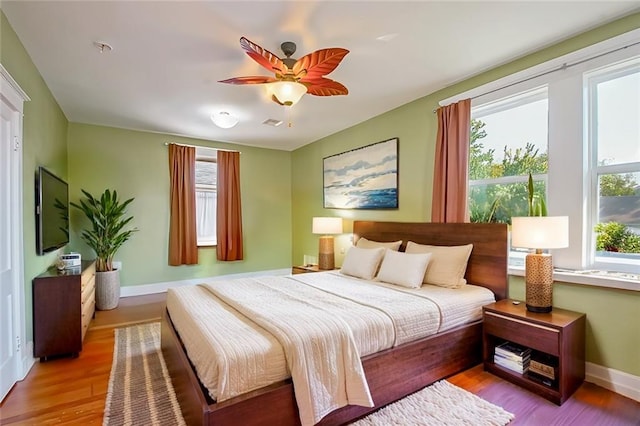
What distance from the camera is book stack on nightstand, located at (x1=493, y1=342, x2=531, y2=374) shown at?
7.67ft

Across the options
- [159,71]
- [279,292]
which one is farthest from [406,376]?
[159,71]

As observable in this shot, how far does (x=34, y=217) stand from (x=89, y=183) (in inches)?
82.6

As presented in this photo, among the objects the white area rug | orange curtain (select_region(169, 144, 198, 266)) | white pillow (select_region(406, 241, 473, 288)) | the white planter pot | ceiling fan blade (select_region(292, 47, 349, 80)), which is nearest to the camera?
the white area rug

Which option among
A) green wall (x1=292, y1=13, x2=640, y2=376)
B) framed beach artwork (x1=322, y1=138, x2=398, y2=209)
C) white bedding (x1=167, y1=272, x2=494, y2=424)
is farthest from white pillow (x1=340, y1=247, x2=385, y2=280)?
framed beach artwork (x1=322, y1=138, x2=398, y2=209)

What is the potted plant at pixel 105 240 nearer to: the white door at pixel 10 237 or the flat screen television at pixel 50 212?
the flat screen television at pixel 50 212

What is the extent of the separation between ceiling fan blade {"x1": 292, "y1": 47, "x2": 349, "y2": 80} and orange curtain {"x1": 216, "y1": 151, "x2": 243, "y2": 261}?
3.59 meters

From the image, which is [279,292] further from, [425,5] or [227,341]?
[425,5]

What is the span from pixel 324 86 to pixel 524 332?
243 cm

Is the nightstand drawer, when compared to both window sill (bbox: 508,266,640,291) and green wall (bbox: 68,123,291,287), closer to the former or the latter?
window sill (bbox: 508,266,640,291)

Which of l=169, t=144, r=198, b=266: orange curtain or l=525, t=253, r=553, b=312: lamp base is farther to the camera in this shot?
l=169, t=144, r=198, b=266: orange curtain

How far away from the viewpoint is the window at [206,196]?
5.51 metres

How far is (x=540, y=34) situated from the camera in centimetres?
241

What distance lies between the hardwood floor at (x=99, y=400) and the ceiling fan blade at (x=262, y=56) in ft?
8.11

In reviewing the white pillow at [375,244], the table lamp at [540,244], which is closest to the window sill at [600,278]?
the table lamp at [540,244]
